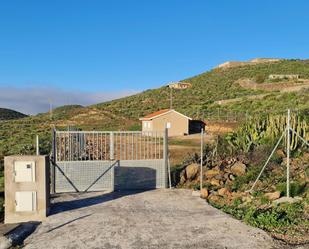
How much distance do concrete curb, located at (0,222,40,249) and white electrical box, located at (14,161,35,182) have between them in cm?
107

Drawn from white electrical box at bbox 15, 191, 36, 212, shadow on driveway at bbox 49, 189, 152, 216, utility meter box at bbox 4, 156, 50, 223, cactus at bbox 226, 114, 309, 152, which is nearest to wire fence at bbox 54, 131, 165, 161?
shadow on driveway at bbox 49, 189, 152, 216

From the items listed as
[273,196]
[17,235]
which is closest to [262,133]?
[273,196]

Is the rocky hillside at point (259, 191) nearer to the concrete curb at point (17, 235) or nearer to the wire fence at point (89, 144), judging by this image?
the wire fence at point (89, 144)

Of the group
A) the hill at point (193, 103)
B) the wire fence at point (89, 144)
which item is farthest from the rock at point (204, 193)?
the hill at point (193, 103)

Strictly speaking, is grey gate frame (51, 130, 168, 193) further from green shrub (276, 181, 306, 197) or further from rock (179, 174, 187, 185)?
green shrub (276, 181, 306, 197)

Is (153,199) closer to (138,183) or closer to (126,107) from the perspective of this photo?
(138,183)

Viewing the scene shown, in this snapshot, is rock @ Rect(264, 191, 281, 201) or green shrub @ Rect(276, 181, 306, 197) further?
green shrub @ Rect(276, 181, 306, 197)

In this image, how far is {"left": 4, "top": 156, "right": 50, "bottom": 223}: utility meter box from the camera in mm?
9898

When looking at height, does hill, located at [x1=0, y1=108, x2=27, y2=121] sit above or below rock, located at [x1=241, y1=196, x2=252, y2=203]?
above

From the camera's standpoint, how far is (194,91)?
301ft

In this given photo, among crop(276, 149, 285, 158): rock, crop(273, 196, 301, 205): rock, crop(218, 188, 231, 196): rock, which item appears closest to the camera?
crop(273, 196, 301, 205): rock

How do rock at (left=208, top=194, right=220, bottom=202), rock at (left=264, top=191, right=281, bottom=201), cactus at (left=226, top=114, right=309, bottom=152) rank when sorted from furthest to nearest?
cactus at (left=226, top=114, right=309, bottom=152) < rock at (left=208, top=194, right=220, bottom=202) < rock at (left=264, top=191, right=281, bottom=201)

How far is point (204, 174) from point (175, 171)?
1323 millimetres

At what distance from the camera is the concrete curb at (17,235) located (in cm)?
803
